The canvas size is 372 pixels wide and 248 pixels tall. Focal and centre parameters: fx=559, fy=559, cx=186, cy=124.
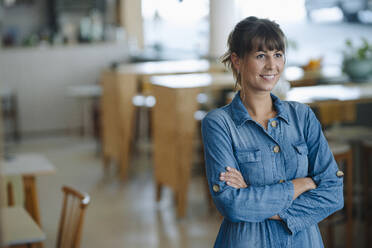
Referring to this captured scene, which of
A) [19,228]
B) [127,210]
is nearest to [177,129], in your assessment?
[127,210]

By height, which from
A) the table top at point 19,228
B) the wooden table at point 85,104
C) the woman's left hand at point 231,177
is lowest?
the wooden table at point 85,104

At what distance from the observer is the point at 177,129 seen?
4.64 metres

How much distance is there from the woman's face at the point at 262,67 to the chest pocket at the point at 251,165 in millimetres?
206

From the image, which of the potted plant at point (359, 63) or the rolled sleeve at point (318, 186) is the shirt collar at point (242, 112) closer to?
the rolled sleeve at point (318, 186)

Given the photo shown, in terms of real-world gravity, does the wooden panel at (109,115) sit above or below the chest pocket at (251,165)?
below

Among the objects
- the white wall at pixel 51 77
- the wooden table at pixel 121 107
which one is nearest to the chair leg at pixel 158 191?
the wooden table at pixel 121 107

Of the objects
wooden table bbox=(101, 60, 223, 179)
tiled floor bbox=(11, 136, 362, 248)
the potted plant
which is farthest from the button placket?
wooden table bbox=(101, 60, 223, 179)

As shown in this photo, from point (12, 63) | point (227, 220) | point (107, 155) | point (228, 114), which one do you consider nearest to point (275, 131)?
point (228, 114)

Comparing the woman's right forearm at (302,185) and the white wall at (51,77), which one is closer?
the woman's right forearm at (302,185)

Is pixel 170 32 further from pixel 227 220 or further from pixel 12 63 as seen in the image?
pixel 227 220

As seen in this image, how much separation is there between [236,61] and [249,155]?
31 centimetres

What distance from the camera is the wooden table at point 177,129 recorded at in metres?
4.62

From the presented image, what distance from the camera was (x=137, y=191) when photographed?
5.59 metres

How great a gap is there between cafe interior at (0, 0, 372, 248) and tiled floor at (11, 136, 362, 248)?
2 cm
